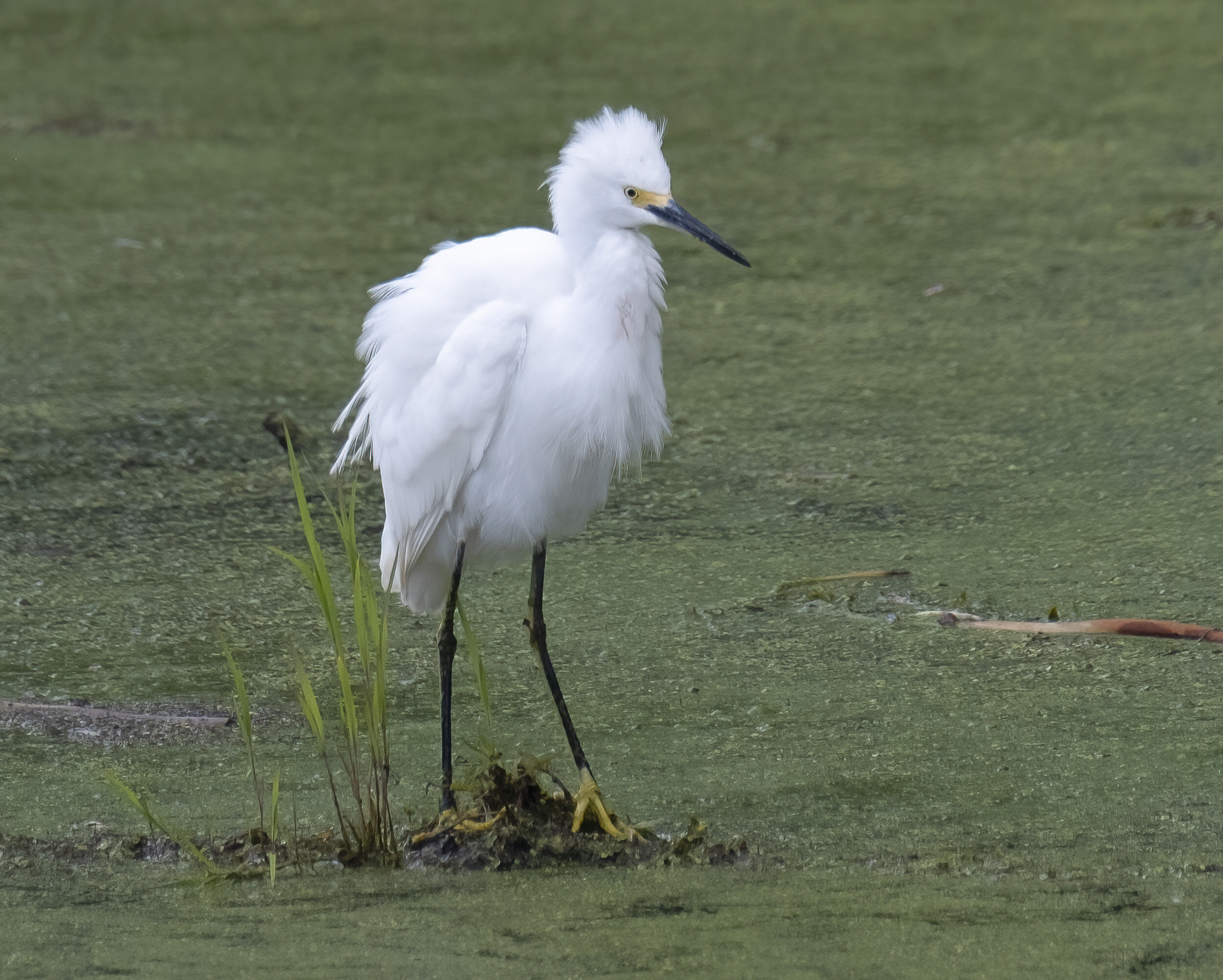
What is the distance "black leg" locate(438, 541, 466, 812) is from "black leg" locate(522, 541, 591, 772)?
92mm

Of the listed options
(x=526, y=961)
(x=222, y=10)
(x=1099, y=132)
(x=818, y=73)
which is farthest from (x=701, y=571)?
(x=222, y=10)

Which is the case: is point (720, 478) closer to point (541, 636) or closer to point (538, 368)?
point (541, 636)

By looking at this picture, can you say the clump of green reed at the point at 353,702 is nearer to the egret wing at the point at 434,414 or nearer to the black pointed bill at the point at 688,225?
the egret wing at the point at 434,414

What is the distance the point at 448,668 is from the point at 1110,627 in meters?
0.94

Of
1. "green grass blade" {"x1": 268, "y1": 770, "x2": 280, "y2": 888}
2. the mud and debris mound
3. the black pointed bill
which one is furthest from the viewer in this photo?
the black pointed bill

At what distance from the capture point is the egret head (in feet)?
6.15

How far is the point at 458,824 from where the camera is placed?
1818 mm

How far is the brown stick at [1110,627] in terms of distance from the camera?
2.24 metres

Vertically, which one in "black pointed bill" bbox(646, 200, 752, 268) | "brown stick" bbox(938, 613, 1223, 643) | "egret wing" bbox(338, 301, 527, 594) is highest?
"black pointed bill" bbox(646, 200, 752, 268)

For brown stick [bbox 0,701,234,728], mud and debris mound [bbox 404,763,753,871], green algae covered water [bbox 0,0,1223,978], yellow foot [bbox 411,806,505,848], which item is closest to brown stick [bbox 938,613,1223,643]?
green algae covered water [bbox 0,0,1223,978]

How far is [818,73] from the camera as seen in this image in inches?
204

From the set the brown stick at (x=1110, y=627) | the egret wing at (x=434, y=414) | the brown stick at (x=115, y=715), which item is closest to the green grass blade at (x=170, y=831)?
the brown stick at (x=115, y=715)

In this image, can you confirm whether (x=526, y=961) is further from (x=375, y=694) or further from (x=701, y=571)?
(x=701, y=571)

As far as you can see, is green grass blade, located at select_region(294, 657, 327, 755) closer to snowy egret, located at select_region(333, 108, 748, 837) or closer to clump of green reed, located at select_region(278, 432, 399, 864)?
clump of green reed, located at select_region(278, 432, 399, 864)
